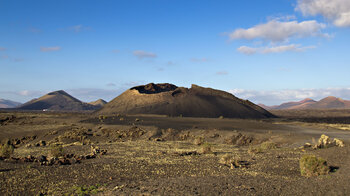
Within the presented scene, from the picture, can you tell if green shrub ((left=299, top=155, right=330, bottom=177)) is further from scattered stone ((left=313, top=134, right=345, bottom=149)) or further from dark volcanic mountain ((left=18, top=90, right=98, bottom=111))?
dark volcanic mountain ((left=18, top=90, right=98, bottom=111))

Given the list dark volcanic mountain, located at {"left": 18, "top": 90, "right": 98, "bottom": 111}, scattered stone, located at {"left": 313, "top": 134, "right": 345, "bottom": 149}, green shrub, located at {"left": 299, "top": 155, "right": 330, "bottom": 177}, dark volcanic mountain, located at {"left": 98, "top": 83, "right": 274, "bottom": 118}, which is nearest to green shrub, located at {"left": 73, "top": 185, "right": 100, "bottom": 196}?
green shrub, located at {"left": 299, "top": 155, "right": 330, "bottom": 177}

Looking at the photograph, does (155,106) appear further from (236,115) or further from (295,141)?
(295,141)

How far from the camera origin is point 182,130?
1340 inches

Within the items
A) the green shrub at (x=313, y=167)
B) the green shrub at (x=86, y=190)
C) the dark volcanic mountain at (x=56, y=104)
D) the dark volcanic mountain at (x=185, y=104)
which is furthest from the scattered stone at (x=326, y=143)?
the dark volcanic mountain at (x=56, y=104)

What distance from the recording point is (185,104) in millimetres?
75125

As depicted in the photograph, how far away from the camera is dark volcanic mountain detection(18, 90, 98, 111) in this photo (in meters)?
166

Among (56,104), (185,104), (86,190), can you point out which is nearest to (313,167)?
(86,190)

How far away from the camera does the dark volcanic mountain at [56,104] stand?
166250mm

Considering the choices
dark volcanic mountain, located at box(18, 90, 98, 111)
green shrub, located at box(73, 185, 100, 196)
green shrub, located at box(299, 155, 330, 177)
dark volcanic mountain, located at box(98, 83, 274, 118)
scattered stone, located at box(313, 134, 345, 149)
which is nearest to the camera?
green shrub, located at box(73, 185, 100, 196)

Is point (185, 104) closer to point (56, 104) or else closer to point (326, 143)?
point (326, 143)

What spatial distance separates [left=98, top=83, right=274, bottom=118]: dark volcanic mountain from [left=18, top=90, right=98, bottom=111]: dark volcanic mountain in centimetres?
9168

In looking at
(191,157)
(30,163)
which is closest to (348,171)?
(191,157)

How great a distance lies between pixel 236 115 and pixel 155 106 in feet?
65.9

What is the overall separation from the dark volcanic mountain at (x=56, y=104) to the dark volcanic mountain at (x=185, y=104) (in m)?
91.7
